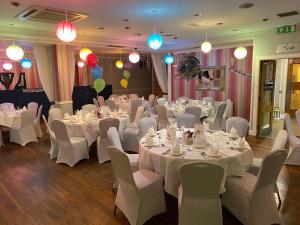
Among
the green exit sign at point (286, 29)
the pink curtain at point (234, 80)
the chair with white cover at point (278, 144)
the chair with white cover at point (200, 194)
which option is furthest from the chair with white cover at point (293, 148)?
the pink curtain at point (234, 80)

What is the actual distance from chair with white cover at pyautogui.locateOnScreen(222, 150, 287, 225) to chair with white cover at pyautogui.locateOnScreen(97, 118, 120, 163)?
2555 mm

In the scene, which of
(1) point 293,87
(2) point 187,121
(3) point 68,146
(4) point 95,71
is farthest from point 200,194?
(1) point 293,87

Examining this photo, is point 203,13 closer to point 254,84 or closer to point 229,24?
point 229,24

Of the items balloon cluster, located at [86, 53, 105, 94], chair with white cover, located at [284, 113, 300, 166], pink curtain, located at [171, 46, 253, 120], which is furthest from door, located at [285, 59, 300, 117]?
balloon cluster, located at [86, 53, 105, 94]

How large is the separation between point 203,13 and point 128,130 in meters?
2.99

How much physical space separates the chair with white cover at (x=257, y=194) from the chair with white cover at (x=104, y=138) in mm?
2555

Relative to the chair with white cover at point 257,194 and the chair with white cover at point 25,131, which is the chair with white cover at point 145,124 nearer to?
the chair with white cover at point 257,194

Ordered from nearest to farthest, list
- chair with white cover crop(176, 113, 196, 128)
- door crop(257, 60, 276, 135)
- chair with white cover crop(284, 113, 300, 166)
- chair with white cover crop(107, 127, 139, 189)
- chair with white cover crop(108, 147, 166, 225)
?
chair with white cover crop(108, 147, 166, 225) → chair with white cover crop(107, 127, 139, 189) → chair with white cover crop(284, 113, 300, 166) → chair with white cover crop(176, 113, 196, 128) → door crop(257, 60, 276, 135)

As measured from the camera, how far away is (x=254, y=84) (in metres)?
7.15

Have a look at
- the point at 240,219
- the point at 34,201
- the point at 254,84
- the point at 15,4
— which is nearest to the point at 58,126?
the point at 34,201

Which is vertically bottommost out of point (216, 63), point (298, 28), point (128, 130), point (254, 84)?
point (128, 130)

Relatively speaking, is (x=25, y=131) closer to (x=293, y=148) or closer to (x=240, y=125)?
(x=240, y=125)

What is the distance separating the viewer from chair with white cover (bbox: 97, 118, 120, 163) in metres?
4.78

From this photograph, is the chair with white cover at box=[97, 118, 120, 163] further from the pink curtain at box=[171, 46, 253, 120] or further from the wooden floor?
the pink curtain at box=[171, 46, 253, 120]
